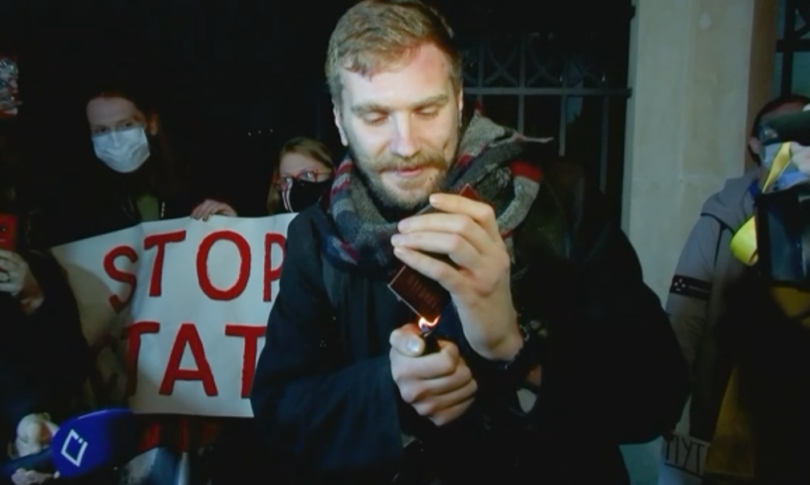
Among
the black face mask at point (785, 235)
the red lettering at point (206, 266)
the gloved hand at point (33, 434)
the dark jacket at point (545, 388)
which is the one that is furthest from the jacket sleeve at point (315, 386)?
the red lettering at point (206, 266)

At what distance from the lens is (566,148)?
469 centimetres

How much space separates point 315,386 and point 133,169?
6.59ft

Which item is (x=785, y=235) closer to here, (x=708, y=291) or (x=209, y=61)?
(x=708, y=291)

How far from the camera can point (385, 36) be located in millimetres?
1543

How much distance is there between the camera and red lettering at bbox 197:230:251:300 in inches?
123

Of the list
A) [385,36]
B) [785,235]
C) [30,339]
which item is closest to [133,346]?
[30,339]

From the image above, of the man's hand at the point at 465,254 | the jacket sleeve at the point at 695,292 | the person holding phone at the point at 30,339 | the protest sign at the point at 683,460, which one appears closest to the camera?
the man's hand at the point at 465,254

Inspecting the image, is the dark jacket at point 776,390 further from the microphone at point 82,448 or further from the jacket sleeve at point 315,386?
the microphone at point 82,448

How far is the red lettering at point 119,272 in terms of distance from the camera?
3.11 m

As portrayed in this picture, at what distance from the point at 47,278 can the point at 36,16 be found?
9.68 feet

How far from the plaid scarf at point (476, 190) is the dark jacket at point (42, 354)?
1.53 m

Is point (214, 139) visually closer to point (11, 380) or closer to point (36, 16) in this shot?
point (36, 16)

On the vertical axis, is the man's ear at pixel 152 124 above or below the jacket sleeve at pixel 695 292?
above

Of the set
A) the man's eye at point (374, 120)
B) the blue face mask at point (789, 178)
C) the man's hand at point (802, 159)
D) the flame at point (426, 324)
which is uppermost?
the man's eye at point (374, 120)
